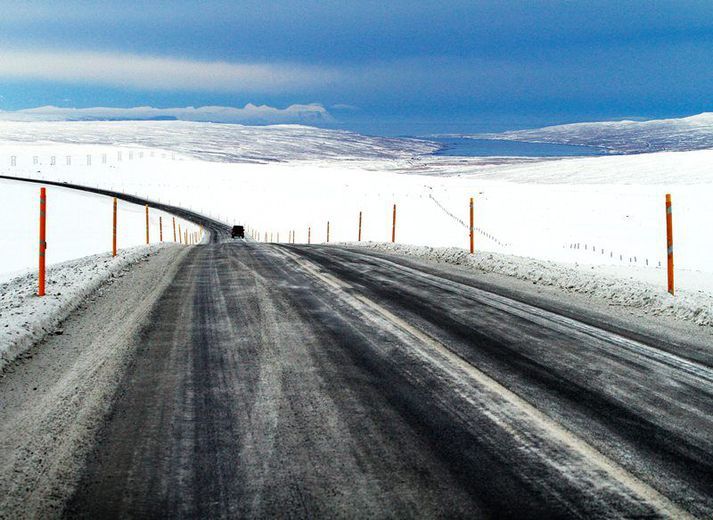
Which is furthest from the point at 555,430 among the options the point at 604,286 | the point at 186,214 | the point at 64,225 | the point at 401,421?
the point at 186,214

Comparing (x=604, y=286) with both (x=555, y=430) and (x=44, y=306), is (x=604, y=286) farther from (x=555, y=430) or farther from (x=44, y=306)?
(x=44, y=306)

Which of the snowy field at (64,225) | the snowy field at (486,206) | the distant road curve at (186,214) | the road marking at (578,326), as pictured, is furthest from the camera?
the distant road curve at (186,214)

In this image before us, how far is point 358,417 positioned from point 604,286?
7.36 meters

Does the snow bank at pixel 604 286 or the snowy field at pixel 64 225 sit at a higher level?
the snowy field at pixel 64 225

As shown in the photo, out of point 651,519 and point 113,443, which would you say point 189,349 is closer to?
point 113,443

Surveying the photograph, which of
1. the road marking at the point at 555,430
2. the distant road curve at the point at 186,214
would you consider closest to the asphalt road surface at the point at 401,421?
the road marking at the point at 555,430

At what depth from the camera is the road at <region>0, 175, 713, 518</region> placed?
3602mm

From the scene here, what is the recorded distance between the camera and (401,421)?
471 cm

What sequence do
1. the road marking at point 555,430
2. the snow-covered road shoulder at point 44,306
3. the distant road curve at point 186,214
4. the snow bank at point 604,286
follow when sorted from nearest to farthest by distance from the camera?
the road marking at point 555,430, the snow-covered road shoulder at point 44,306, the snow bank at point 604,286, the distant road curve at point 186,214

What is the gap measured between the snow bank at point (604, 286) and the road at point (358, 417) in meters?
1.24

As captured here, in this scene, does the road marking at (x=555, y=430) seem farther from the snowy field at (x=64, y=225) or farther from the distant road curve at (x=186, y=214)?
the distant road curve at (x=186, y=214)

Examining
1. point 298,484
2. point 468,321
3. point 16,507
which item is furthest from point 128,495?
point 468,321

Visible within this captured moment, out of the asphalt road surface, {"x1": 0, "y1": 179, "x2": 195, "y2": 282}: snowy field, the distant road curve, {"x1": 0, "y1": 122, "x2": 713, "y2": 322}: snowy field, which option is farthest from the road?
the distant road curve

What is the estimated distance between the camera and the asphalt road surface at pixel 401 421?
3.59 metres
